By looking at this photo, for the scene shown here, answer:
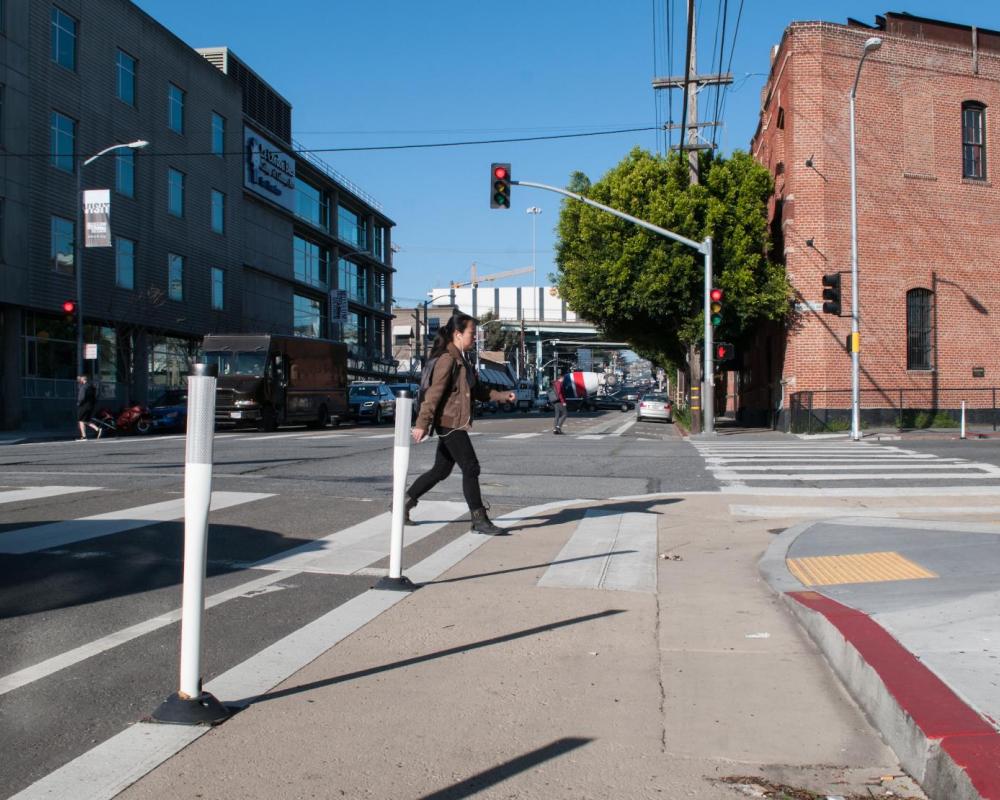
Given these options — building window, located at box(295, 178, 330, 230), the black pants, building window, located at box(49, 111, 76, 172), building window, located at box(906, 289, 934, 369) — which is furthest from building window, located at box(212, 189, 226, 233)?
the black pants

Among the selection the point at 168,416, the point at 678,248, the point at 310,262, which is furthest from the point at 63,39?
the point at 310,262

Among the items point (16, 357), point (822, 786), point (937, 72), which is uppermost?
point (937, 72)

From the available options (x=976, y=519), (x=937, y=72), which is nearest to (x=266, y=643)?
(x=976, y=519)

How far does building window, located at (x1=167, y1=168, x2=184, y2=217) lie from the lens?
4100 centimetres

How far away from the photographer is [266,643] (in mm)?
4734

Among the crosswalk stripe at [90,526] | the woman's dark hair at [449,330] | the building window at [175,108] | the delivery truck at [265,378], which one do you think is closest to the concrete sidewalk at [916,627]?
the woman's dark hair at [449,330]

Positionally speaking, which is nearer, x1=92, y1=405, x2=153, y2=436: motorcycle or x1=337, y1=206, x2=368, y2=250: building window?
x1=92, y1=405, x2=153, y2=436: motorcycle

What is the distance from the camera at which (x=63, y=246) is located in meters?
33.8

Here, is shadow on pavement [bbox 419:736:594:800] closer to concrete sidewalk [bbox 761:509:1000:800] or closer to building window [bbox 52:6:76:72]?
concrete sidewalk [bbox 761:509:1000:800]

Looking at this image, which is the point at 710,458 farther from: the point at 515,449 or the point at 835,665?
the point at 835,665

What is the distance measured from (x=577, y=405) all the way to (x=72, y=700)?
61.2 metres

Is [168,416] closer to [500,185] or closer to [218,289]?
[500,185]

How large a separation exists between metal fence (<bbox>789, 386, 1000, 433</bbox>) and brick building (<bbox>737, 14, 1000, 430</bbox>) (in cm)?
4

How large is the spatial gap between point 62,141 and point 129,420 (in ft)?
35.1
